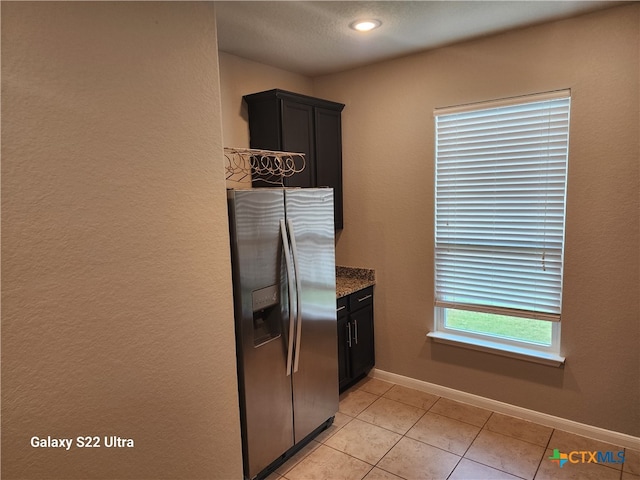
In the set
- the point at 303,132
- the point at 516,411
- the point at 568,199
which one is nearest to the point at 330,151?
the point at 303,132

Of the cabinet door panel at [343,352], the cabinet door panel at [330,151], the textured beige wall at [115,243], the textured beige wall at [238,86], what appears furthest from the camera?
the cabinet door panel at [330,151]

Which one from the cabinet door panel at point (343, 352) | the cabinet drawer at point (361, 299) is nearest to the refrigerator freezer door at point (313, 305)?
the cabinet door panel at point (343, 352)

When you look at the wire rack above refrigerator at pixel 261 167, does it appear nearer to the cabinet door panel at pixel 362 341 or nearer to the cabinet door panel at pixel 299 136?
the cabinet door panel at pixel 299 136

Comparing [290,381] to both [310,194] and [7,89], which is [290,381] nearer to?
[310,194]

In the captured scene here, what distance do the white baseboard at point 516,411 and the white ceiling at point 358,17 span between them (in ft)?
8.47

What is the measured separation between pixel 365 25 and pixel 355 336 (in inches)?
88.8

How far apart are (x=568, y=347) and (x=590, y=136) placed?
1354 millimetres

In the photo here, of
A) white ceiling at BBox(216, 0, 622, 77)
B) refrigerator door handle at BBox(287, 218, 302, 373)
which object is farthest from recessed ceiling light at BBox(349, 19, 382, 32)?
refrigerator door handle at BBox(287, 218, 302, 373)

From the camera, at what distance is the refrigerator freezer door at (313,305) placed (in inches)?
95.5

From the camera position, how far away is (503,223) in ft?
9.30

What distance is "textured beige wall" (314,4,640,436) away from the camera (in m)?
2.41

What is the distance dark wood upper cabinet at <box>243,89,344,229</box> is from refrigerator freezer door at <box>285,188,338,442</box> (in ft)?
2.00

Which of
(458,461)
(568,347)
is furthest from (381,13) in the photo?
(458,461)

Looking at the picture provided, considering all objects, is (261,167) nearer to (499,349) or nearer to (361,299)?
(361,299)
